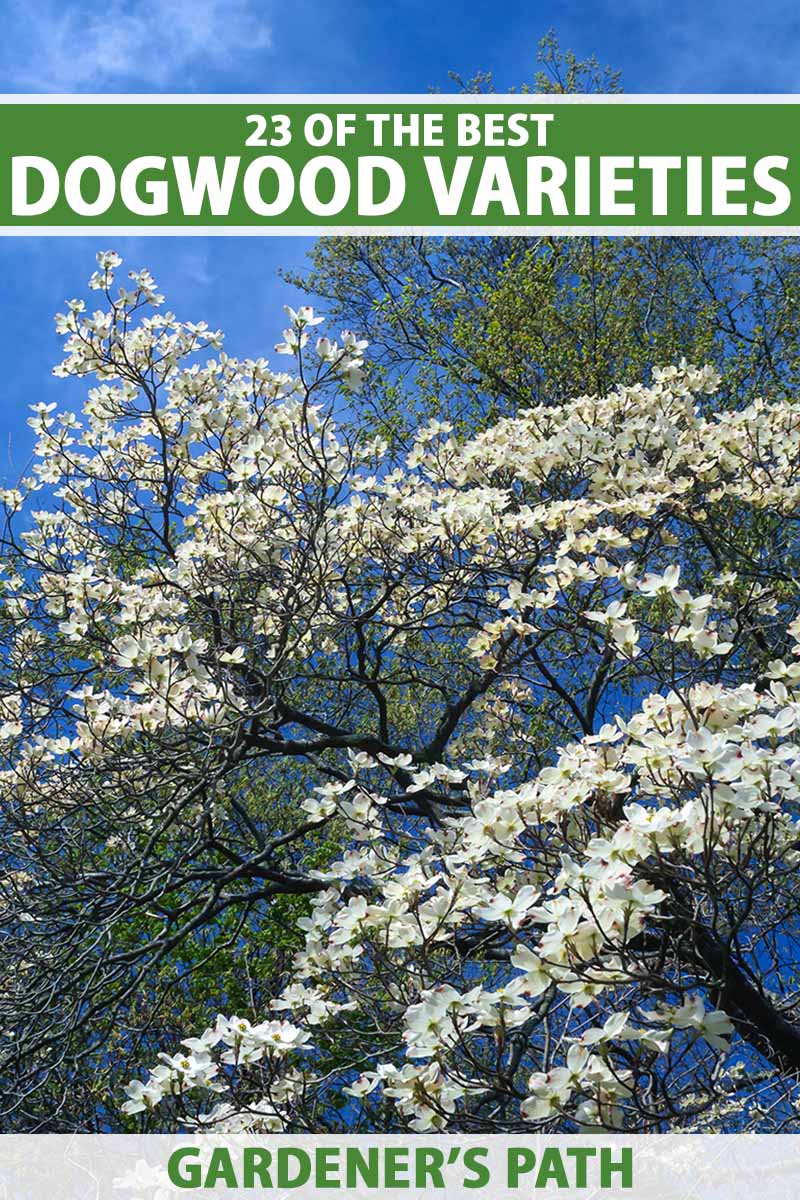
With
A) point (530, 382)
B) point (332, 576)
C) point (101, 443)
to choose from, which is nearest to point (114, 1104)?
point (332, 576)

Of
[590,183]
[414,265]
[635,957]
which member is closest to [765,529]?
[590,183]

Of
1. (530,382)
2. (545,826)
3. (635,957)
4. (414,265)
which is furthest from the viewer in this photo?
(414,265)

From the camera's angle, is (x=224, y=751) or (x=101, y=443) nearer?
(x=224, y=751)

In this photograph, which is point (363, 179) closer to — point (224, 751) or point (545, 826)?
point (224, 751)

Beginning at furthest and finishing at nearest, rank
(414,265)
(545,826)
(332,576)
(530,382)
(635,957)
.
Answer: (414,265) → (530,382) → (332,576) → (545,826) → (635,957)

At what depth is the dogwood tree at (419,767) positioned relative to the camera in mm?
2428

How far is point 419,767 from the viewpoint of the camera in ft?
15.9

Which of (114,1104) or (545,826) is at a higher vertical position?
(545,826)

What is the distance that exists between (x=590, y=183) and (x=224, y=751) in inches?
156

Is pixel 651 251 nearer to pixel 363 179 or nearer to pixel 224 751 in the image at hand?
pixel 363 179

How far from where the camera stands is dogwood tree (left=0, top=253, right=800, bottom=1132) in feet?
7.97

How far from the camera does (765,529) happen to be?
611cm

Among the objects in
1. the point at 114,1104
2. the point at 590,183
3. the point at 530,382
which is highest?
the point at 530,382

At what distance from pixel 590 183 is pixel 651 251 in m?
5.71
